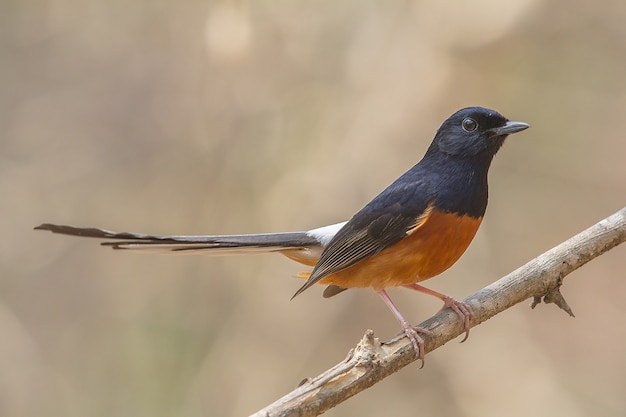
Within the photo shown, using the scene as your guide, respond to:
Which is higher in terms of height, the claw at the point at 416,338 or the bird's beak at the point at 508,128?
the bird's beak at the point at 508,128

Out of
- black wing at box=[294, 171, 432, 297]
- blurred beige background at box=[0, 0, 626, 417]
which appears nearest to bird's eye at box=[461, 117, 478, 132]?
black wing at box=[294, 171, 432, 297]

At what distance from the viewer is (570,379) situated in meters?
5.29

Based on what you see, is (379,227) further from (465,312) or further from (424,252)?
(465,312)

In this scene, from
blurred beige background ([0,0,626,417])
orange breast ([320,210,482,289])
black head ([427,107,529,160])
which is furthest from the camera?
blurred beige background ([0,0,626,417])

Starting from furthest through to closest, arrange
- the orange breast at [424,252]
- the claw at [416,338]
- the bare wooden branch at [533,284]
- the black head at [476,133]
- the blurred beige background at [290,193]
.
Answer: the blurred beige background at [290,193], the black head at [476,133], the orange breast at [424,252], the bare wooden branch at [533,284], the claw at [416,338]

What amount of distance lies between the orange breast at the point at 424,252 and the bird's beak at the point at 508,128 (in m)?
0.41

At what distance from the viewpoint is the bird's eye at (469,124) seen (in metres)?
3.78

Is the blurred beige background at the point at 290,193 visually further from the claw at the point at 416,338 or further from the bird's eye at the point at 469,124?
the claw at the point at 416,338

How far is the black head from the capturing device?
3744 mm

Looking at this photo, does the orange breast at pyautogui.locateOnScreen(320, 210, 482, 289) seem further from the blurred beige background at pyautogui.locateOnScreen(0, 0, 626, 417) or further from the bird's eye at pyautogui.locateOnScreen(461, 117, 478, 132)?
the blurred beige background at pyautogui.locateOnScreen(0, 0, 626, 417)

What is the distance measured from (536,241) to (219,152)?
2280 mm

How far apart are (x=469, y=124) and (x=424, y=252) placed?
656mm

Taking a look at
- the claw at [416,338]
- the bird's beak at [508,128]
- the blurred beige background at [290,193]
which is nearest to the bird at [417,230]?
the bird's beak at [508,128]

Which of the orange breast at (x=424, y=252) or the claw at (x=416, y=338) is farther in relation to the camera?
the orange breast at (x=424, y=252)
